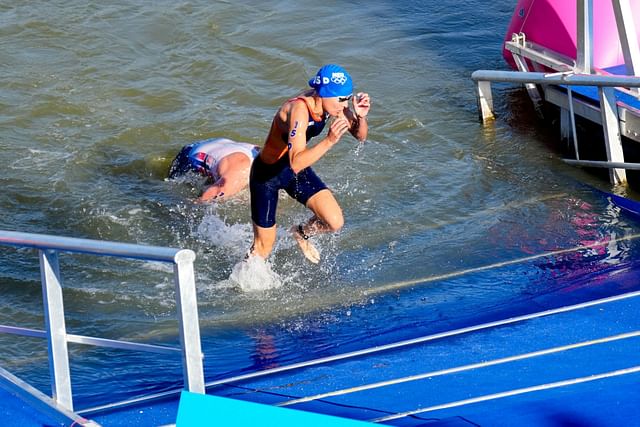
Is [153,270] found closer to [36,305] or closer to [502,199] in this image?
[36,305]

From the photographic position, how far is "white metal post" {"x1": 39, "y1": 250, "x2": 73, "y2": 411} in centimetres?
413

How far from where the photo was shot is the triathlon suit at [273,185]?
293 inches

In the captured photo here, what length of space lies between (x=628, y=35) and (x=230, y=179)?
3930 mm

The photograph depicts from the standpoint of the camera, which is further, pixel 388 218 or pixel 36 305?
pixel 388 218

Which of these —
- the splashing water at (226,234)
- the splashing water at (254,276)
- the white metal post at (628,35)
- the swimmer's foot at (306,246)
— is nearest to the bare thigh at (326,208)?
the swimmer's foot at (306,246)

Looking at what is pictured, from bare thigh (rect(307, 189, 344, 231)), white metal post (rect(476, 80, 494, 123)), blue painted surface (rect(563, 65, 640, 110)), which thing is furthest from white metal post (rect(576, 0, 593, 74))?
bare thigh (rect(307, 189, 344, 231))

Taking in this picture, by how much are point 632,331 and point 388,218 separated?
3.81m

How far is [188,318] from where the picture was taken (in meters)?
3.71

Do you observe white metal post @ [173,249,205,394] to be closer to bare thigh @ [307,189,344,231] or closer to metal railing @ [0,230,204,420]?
metal railing @ [0,230,204,420]

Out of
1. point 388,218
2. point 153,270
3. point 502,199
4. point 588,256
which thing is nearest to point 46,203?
point 153,270

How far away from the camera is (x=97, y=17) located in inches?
586

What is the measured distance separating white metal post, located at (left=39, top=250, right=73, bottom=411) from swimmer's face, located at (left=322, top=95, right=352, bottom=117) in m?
3.01

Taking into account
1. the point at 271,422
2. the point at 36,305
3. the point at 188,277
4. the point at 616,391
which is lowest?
the point at 36,305

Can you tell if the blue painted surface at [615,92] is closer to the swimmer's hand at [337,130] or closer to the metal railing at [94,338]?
the swimmer's hand at [337,130]
